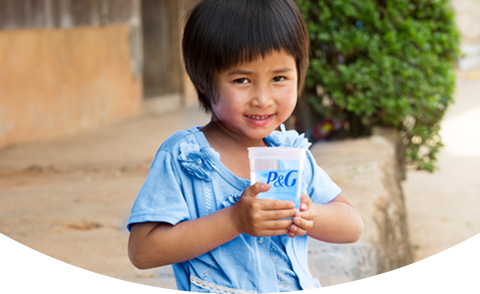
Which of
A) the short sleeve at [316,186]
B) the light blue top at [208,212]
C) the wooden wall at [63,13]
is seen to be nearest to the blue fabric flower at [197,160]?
the light blue top at [208,212]

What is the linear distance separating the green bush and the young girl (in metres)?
2.95

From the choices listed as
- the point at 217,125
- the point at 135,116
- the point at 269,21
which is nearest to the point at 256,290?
the point at 217,125

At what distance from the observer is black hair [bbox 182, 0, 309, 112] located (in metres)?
1.55

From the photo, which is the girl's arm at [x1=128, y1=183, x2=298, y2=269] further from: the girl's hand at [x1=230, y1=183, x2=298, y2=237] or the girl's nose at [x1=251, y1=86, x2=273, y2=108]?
the girl's nose at [x1=251, y1=86, x2=273, y2=108]

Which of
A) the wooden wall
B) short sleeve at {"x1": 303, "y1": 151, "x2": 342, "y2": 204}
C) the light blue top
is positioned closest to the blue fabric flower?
the light blue top

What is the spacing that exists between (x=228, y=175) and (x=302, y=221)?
0.25 m

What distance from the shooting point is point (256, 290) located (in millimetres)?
1615

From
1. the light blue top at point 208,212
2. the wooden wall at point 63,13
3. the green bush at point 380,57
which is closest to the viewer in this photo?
the light blue top at point 208,212

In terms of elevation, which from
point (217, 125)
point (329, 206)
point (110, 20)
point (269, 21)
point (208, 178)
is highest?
point (110, 20)

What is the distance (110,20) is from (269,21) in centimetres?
680

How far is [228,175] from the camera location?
5.31 feet

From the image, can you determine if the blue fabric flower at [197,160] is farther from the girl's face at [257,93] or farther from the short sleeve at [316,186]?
the short sleeve at [316,186]

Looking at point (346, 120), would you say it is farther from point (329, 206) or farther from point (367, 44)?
point (329, 206)

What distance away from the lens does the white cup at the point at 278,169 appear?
1.45 metres
